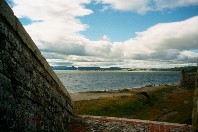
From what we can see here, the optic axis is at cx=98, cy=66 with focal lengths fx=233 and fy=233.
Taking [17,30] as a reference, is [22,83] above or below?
below

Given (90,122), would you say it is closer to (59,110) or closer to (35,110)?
(59,110)

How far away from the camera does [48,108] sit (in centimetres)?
675

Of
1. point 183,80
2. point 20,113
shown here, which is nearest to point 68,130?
point 20,113

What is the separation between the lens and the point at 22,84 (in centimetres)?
514

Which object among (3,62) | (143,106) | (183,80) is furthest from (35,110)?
(183,80)

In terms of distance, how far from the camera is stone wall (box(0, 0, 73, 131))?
4.38 meters

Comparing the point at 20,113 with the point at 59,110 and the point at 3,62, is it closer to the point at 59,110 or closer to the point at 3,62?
the point at 3,62

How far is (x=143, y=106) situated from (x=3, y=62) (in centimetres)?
3093

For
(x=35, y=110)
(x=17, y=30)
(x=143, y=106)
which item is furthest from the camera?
(x=143, y=106)

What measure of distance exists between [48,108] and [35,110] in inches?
37.2

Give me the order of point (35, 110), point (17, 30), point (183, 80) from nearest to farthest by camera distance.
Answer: point (17, 30), point (35, 110), point (183, 80)

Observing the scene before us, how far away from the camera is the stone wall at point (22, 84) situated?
4.38 metres

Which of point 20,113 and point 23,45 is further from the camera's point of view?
Answer: point 23,45

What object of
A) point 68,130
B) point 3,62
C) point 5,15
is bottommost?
point 68,130
